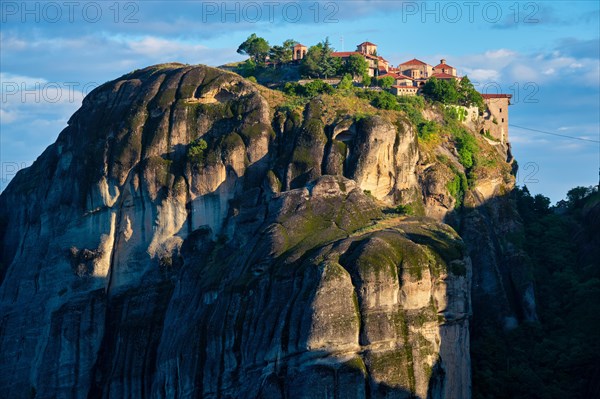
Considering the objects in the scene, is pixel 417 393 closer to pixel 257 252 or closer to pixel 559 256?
pixel 257 252

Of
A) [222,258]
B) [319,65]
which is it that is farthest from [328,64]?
[222,258]

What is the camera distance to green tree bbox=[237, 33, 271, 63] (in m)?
138

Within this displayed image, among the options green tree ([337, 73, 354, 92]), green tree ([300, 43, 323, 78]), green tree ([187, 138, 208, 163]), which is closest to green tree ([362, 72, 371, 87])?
green tree ([337, 73, 354, 92])

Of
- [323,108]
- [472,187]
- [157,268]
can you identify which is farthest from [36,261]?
[472,187]

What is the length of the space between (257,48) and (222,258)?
34277mm

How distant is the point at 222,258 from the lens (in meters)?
107

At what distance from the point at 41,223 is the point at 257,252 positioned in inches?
917

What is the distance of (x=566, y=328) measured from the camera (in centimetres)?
10556

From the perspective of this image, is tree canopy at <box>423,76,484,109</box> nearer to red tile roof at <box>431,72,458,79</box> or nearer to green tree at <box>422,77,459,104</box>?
green tree at <box>422,77,459,104</box>

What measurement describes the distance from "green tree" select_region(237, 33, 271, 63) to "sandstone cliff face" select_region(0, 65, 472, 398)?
56.4 ft

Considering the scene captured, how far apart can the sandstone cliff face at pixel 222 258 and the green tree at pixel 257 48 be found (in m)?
17.2

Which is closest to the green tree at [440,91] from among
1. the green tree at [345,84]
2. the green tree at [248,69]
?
the green tree at [345,84]

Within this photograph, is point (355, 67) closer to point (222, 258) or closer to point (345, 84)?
point (345, 84)

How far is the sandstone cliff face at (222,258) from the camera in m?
94.0
